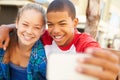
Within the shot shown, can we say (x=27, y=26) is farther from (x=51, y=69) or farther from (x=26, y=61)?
(x=51, y=69)

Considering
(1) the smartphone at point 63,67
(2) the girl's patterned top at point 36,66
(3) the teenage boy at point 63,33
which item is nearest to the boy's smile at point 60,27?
(3) the teenage boy at point 63,33

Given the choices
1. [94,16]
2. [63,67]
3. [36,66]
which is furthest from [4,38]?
[94,16]

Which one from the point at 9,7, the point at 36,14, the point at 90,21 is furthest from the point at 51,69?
the point at 9,7

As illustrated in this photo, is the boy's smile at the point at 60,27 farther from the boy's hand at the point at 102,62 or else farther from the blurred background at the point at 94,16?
the boy's hand at the point at 102,62

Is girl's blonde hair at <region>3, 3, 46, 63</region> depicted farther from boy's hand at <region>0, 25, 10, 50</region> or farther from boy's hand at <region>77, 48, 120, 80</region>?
boy's hand at <region>77, 48, 120, 80</region>

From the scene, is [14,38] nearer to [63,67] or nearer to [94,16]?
[63,67]

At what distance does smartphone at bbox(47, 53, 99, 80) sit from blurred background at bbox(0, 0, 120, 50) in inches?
11.9

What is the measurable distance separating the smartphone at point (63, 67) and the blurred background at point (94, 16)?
30 cm

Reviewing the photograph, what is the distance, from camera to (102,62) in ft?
1.72

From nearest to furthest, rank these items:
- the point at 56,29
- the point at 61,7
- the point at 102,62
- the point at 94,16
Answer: the point at 102,62, the point at 56,29, the point at 61,7, the point at 94,16

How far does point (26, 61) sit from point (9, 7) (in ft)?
22.3

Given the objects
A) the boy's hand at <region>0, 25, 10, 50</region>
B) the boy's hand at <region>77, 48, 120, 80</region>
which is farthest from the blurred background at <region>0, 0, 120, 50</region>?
the boy's hand at <region>0, 25, 10, 50</region>

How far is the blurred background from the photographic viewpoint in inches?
166

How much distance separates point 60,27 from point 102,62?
3.68 ft
